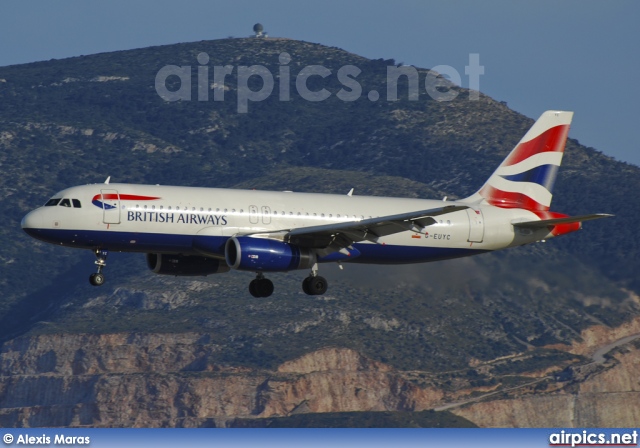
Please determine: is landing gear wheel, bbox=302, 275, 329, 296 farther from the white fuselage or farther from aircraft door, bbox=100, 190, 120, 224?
aircraft door, bbox=100, 190, 120, 224

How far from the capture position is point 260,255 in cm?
7181

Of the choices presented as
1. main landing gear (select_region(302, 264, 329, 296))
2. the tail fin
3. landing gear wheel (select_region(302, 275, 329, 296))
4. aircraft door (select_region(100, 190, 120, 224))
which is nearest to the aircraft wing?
main landing gear (select_region(302, 264, 329, 296))

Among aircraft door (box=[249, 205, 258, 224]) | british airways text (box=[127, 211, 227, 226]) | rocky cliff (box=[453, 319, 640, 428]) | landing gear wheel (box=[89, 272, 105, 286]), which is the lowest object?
landing gear wheel (box=[89, 272, 105, 286])

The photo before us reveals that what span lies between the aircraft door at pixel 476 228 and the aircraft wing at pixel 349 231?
5.91 m

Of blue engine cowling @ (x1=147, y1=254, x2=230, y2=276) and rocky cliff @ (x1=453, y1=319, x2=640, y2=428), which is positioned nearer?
blue engine cowling @ (x1=147, y1=254, x2=230, y2=276)

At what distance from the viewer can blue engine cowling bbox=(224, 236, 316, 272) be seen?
2817 inches

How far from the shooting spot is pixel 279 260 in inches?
2854

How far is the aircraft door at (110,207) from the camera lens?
235 feet

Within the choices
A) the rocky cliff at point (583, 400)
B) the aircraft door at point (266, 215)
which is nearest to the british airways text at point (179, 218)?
the aircraft door at point (266, 215)

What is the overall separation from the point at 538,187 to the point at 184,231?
24.1 m

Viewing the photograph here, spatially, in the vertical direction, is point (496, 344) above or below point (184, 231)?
above

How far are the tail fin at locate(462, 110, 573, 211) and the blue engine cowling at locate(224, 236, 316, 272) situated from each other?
15710mm

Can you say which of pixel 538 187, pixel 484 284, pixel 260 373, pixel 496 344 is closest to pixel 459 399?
pixel 496 344

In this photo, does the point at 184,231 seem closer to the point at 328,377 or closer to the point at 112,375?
the point at 328,377
